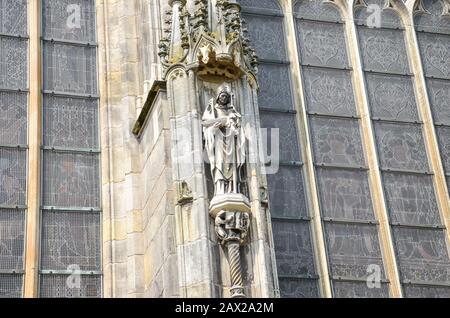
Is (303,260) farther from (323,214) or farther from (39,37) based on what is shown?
(39,37)

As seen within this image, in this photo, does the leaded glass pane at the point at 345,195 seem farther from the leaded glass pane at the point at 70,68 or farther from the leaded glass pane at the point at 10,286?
the leaded glass pane at the point at 10,286

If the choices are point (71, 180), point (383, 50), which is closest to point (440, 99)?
point (383, 50)

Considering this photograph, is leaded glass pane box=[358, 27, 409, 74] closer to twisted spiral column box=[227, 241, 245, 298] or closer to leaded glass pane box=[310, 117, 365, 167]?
leaded glass pane box=[310, 117, 365, 167]

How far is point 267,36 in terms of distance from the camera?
19.0 m

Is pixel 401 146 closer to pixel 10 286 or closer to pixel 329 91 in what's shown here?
pixel 329 91

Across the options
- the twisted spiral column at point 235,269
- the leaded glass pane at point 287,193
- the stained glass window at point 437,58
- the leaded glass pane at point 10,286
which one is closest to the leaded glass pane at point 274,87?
the leaded glass pane at point 287,193

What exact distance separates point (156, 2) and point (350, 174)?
13.8ft

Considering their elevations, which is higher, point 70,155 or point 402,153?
point 402,153

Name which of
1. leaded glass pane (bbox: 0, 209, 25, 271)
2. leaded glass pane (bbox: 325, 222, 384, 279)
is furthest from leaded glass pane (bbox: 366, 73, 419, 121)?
leaded glass pane (bbox: 0, 209, 25, 271)

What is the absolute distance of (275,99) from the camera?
18281 millimetres

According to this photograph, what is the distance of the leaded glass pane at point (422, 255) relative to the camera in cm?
1727

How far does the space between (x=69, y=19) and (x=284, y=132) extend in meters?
4.03

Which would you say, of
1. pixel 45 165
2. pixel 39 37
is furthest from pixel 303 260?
pixel 39 37

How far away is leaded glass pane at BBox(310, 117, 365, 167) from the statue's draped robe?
3.25 m
